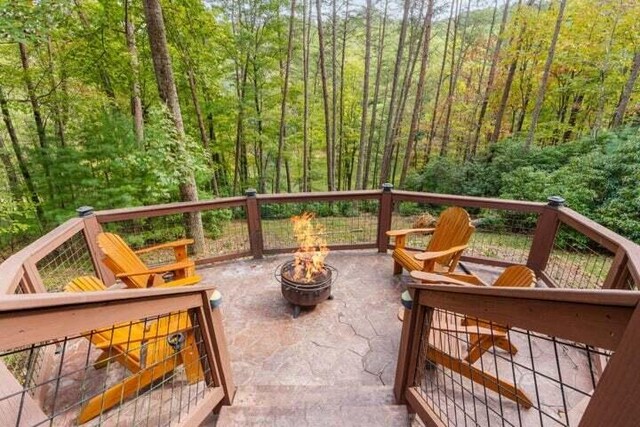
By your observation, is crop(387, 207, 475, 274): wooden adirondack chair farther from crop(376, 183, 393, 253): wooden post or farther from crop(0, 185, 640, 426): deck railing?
crop(376, 183, 393, 253): wooden post

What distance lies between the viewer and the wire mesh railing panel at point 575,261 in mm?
4287

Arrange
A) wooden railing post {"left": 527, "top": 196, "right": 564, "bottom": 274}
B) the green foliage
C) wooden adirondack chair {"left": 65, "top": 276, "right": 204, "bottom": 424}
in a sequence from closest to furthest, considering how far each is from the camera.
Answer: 1. wooden adirondack chair {"left": 65, "top": 276, "right": 204, "bottom": 424}
2. wooden railing post {"left": 527, "top": 196, "right": 564, "bottom": 274}
3. the green foliage

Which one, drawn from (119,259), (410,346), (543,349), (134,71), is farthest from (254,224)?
(134,71)

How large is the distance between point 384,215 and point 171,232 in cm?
587

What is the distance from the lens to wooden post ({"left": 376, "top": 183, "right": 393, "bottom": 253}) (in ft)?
13.7

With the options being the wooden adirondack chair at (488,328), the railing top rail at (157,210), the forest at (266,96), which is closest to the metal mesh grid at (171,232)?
the forest at (266,96)

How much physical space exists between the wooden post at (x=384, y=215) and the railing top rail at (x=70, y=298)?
3.26 metres

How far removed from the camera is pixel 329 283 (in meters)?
3.26

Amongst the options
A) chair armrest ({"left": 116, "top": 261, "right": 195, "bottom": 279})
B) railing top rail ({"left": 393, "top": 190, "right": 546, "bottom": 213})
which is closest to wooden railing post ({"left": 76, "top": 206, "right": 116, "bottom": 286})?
chair armrest ({"left": 116, "top": 261, "right": 195, "bottom": 279})

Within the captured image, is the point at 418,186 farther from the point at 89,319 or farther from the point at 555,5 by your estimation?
the point at 89,319

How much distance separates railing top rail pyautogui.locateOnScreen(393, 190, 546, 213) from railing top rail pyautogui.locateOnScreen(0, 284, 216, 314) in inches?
134

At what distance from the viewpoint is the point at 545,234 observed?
3512 millimetres

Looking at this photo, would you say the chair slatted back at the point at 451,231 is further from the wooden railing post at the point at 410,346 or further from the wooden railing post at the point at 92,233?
the wooden railing post at the point at 92,233

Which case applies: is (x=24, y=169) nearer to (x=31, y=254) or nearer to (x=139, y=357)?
(x=31, y=254)
